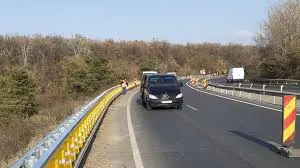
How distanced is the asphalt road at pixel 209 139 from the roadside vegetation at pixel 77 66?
3.19 meters

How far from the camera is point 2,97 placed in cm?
5666

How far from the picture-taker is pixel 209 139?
1225 centimetres

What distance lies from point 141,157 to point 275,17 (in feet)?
180

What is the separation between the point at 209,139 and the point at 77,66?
266 ft

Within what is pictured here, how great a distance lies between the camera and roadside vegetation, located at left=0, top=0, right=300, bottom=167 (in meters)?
20.8

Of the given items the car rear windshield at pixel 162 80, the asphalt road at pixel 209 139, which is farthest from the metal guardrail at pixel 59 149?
the car rear windshield at pixel 162 80

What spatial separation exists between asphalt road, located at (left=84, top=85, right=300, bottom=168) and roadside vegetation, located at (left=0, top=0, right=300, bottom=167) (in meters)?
3.19

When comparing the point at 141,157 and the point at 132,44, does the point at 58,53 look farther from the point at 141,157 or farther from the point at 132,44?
the point at 141,157

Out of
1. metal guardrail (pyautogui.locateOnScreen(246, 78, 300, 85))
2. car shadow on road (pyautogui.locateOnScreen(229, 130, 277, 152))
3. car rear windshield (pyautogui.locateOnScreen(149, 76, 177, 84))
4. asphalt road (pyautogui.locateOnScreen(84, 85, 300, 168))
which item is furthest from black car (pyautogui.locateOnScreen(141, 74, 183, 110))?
metal guardrail (pyautogui.locateOnScreen(246, 78, 300, 85))

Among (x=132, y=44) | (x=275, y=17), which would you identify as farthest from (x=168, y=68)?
(x=275, y=17)

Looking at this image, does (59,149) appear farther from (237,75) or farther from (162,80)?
(237,75)

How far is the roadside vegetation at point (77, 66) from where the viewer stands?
20.8m

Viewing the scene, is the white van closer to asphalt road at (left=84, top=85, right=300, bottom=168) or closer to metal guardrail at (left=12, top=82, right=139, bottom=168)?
asphalt road at (left=84, top=85, right=300, bottom=168)

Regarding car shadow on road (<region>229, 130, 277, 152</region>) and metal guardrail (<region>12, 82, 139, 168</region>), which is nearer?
metal guardrail (<region>12, 82, 139, 168</region>)
